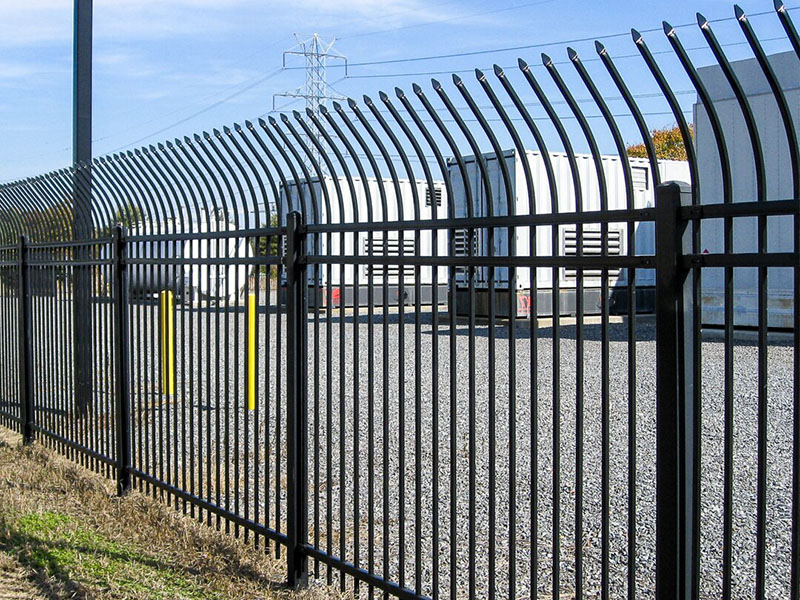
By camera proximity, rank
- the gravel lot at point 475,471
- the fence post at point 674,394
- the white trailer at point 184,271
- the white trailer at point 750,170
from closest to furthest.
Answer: the fence post at point 674,394, the gravel lot at point 475,471, the white trailer at point 184,271, the white trailer at point 750,170

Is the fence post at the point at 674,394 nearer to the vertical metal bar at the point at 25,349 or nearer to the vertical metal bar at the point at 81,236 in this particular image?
the vertical metal bar at the point at 81,236

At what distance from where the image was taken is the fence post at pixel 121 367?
6.17m

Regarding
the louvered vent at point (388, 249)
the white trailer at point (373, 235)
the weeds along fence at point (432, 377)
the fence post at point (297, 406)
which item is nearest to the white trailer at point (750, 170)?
the weeds along fence at point (432, 377)

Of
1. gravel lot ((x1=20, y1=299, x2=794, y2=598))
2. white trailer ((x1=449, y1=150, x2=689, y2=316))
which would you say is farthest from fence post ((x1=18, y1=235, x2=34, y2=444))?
white trailer ((x1=449, y1=150, x2=689, y2=316))

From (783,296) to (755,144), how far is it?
12.5 metres

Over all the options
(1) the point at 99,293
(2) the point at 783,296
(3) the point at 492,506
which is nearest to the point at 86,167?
(1) the point at 99,293

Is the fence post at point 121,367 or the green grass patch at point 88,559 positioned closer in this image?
the green grass patch at point 88,559

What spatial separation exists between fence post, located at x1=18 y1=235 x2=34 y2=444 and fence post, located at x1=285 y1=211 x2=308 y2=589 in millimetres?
4708

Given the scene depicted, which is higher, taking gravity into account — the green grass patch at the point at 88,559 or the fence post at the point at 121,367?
the fence post at the point at 121,367

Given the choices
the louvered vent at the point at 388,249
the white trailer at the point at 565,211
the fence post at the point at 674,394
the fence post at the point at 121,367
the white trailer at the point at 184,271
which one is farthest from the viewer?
the white trailer at the point at 565,211

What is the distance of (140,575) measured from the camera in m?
4.46

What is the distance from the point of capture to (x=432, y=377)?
3.75 metres

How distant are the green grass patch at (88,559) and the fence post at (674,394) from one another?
238 cm

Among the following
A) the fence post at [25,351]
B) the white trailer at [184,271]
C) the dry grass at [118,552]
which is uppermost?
the white trailer at [184,271]
